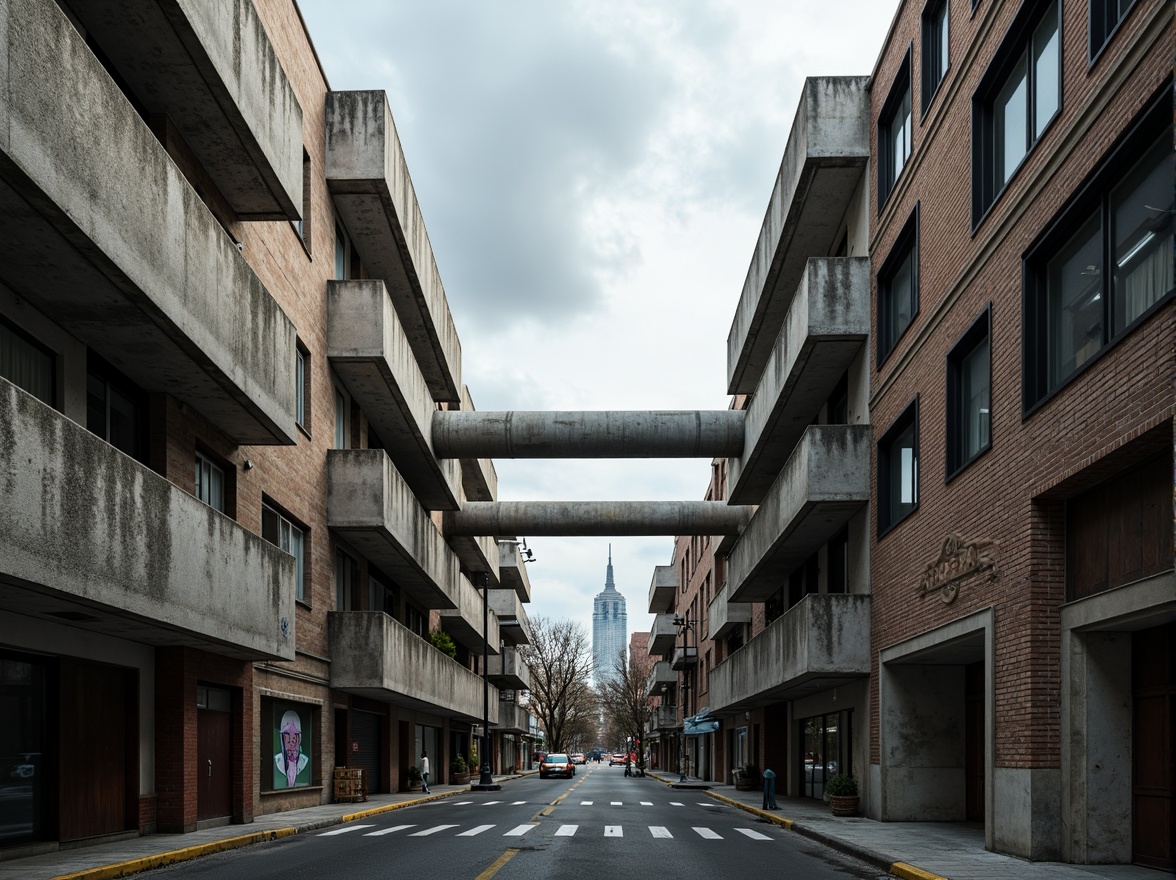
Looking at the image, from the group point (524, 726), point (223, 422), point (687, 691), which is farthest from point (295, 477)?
point (524, 726)

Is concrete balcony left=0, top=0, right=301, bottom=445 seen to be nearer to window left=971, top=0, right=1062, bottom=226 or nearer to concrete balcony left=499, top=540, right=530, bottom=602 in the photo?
window left=971, top=0, right=1062, bottom=226

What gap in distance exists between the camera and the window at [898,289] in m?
21.3

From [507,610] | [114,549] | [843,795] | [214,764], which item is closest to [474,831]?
[214,764]

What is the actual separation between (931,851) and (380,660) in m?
16.0

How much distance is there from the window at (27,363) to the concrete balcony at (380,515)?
13.1 metres

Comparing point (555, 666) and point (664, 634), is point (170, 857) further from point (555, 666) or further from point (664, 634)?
point (555, 666)

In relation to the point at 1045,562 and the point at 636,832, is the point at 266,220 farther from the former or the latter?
the point at 1045,562

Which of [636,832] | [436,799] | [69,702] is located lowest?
[436,799]

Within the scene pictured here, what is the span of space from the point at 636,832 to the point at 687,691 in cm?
5290

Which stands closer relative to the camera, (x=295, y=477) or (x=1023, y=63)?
(x=1023, y=63)

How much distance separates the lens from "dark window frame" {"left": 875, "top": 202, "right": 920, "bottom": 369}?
69.2 feet

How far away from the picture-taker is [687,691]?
72250mm

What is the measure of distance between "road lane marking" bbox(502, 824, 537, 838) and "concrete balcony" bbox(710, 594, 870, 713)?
694cm

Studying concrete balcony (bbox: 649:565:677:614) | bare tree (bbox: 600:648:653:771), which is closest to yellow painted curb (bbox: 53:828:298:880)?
concrete balcony (bbox: 649:565:677:614)
